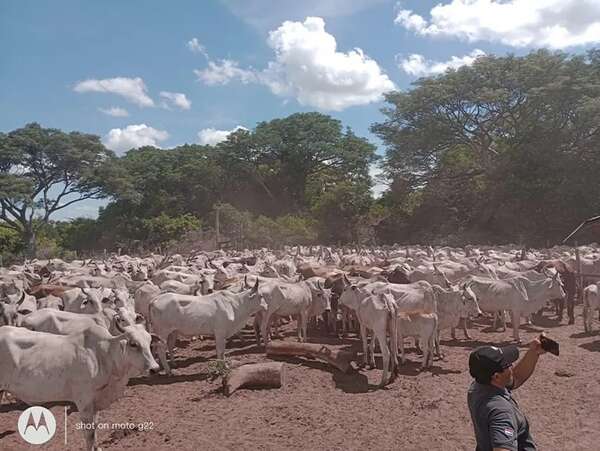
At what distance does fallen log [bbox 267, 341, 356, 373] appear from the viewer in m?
10.9

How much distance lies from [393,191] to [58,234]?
38.6m

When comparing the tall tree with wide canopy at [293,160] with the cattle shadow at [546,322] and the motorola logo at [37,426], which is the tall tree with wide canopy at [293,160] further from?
the motorola logo at [37,426]

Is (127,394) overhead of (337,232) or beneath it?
beneath

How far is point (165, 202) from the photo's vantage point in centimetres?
5738

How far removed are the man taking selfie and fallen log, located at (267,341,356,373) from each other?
22.6 ft

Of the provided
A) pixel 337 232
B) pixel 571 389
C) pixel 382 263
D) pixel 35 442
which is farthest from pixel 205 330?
pixel 337 232

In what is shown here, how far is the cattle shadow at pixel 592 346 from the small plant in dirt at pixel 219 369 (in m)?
8.29

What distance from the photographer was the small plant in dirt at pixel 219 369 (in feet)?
33.0

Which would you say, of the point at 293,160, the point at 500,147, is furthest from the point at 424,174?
the point at 293,160

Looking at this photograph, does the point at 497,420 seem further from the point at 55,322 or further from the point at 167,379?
the point at 167,379

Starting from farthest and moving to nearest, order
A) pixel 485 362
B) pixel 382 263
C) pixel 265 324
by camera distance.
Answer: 1. pixel 382 263
2. pixel 265 324
3. pixel 485 362

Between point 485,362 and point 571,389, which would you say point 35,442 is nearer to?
point 485,362

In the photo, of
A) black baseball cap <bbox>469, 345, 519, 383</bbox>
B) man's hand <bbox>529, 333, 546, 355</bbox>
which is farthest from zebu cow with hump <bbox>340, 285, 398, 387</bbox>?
black baseball cap <bbox>469, 345, 519, 383</bbox>

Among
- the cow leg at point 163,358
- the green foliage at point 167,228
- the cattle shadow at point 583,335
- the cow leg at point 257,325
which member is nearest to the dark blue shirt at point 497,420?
the cow leg at point 163,358
